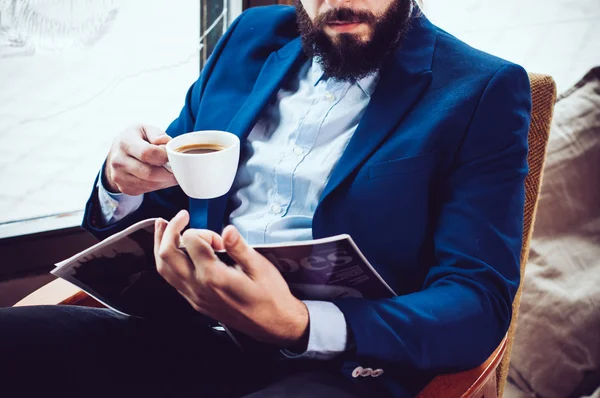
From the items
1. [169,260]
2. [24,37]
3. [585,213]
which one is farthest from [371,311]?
[24,37]

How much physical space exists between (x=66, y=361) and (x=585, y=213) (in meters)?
1.32

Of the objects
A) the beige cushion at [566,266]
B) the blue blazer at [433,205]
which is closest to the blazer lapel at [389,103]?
the blue blazer at [433,205]

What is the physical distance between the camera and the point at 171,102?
5.66 feet

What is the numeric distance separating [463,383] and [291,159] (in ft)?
1.55

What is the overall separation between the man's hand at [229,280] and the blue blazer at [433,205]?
0.12m

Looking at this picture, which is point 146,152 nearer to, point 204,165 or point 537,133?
point 204,165

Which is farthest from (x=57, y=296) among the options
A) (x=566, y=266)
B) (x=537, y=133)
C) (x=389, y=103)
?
(x=566, y=266)

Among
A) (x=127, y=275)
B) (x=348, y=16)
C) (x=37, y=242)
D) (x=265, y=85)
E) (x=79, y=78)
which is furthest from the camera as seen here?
(x=79, y=78)

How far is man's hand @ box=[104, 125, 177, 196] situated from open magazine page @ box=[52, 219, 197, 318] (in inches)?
5.4

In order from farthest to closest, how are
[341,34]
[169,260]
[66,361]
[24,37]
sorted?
1. [24,37]
2. [341,34]
3. [66,361]
4. [169,260]

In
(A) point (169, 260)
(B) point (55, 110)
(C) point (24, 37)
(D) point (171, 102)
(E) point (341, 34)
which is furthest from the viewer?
(D) point (171, 102)

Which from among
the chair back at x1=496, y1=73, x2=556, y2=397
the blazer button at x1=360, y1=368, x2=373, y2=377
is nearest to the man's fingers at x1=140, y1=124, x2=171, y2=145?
the blazer button at x1=360, y1=368, x2=373, y2=377

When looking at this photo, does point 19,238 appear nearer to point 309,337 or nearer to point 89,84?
point 89,84

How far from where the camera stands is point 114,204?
978 millimetres
